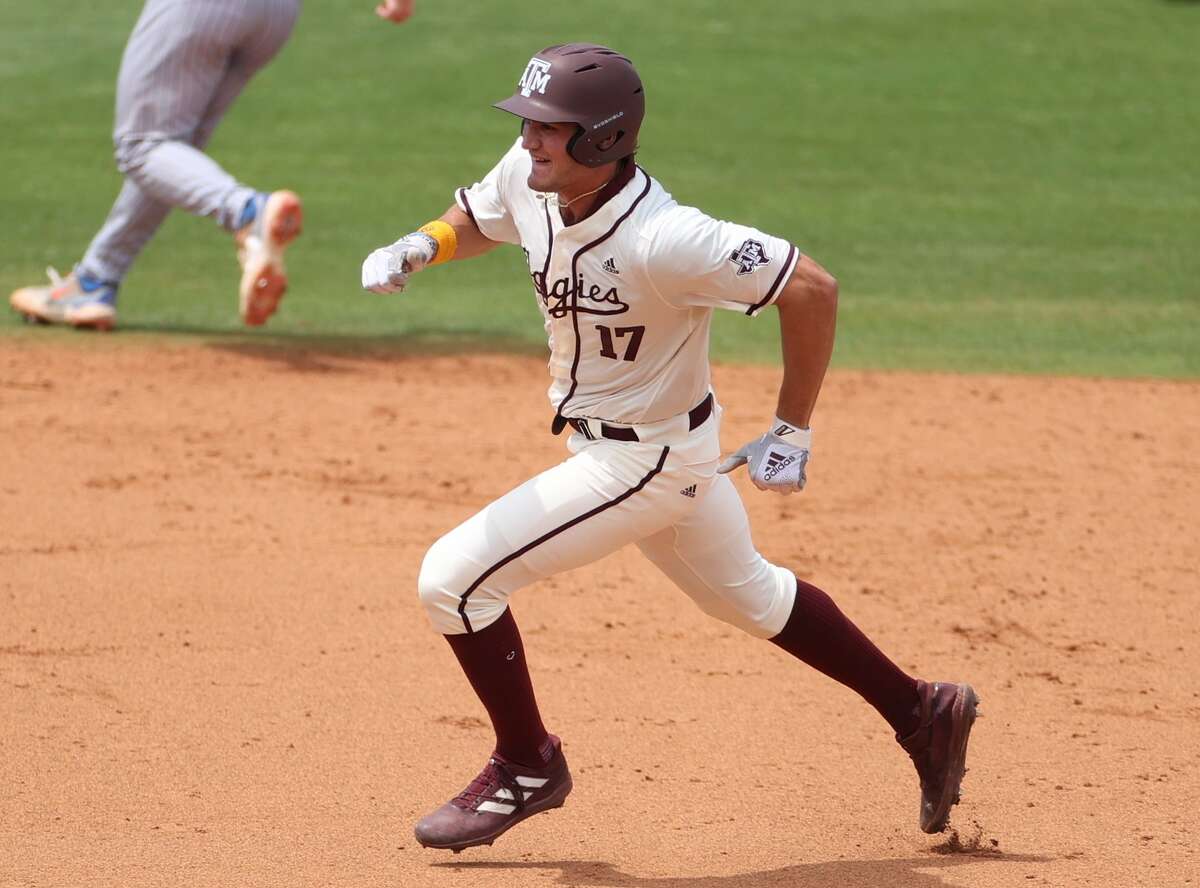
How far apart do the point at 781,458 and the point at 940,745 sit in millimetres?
898

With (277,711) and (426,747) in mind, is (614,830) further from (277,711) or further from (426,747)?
(277,711)

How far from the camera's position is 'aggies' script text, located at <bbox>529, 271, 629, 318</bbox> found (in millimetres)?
3980

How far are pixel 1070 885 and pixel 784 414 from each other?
1.26 meters

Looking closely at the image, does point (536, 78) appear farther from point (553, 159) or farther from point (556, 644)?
point (556, 644)

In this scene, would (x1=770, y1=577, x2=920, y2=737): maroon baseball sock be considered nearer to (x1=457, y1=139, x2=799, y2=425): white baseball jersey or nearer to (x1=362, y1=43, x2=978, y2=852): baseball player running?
(x1=362, y1=43, x2=978, y2=852): baseball player running

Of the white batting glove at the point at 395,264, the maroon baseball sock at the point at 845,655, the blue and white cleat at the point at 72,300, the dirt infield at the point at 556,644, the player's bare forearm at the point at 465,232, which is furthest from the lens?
the blue and white cleat at the point at 72,300

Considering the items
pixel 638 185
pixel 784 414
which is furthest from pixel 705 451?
pixel 638 185

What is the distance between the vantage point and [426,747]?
190 inches

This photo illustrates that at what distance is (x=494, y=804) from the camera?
4148 mm

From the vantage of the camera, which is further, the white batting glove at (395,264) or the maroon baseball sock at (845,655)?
the maroon baseball sock at (845,655)

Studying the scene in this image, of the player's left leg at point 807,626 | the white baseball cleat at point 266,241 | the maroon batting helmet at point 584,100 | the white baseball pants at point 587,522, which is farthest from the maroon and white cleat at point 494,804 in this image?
the white baseball cleat at point 266,241

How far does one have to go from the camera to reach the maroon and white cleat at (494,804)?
4.10 m

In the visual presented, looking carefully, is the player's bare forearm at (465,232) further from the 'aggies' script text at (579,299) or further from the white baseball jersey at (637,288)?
the 'aggies' script text at (579,299)

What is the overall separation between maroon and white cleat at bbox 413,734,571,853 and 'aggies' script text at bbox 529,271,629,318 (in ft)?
3.45
